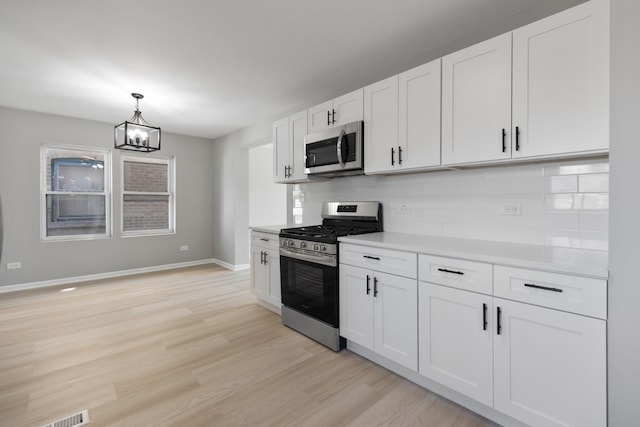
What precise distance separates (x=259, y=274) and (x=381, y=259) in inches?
72.9

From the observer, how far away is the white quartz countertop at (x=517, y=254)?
1373 mm

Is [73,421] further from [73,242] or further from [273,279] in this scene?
[73,242]

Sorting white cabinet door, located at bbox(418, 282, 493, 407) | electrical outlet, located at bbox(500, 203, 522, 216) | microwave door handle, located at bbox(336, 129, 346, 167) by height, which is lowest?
white cabinet door, located at bbox(418, 282, 493, 407)

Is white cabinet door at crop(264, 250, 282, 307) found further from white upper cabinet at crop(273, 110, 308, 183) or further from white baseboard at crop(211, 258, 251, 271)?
white baseboard at crop(211, 258, 251, 271)

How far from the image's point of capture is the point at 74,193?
4.79 m

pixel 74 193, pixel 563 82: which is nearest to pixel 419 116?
pixel 563 82

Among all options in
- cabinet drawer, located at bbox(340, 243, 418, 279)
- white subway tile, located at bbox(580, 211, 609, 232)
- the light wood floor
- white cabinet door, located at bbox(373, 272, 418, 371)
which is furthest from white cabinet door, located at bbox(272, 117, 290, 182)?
white subway tile, located at bbox(580, 211, 609, 232)

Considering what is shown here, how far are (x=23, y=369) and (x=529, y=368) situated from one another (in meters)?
3.45

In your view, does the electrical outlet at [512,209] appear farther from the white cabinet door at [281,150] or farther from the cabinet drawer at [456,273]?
the white cabinet door at [281,150]

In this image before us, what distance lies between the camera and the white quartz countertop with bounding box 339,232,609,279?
54.1 inches

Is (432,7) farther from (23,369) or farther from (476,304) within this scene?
(23,369)

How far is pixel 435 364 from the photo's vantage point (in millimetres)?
1873

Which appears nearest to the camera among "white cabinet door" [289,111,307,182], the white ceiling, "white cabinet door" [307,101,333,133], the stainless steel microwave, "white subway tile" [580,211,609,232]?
"white subway tile" [580,211,609,232]

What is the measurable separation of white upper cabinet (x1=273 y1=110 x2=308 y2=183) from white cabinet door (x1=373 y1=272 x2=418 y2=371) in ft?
5.54
